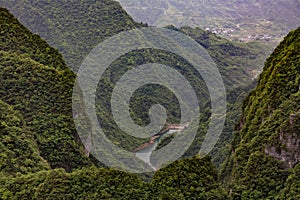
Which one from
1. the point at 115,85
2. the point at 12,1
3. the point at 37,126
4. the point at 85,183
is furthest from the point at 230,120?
the point at 12,1

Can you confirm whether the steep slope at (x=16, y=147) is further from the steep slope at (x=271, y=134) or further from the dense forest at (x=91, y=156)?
the steep slope at (x=271, y=134)

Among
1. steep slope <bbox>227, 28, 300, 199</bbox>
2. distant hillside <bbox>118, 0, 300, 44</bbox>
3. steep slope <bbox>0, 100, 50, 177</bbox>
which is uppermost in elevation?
distant hillside <bbox>118, 0, 300, 44</bbox>

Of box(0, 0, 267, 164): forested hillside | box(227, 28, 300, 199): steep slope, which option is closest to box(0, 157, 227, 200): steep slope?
box(227, 28, 300, 199): steep slope

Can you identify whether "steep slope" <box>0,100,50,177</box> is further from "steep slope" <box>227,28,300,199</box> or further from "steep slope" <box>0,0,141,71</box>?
"steep slope" <box>0,0,141,71</box>

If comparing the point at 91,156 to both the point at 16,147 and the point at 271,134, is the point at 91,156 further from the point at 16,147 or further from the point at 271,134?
the point at 271,134

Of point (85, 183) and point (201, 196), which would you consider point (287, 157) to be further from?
point (85, 183)

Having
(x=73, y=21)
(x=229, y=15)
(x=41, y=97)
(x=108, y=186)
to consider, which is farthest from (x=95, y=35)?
(x=229, y=15)

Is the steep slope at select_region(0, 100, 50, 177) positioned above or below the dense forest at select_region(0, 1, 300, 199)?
below
